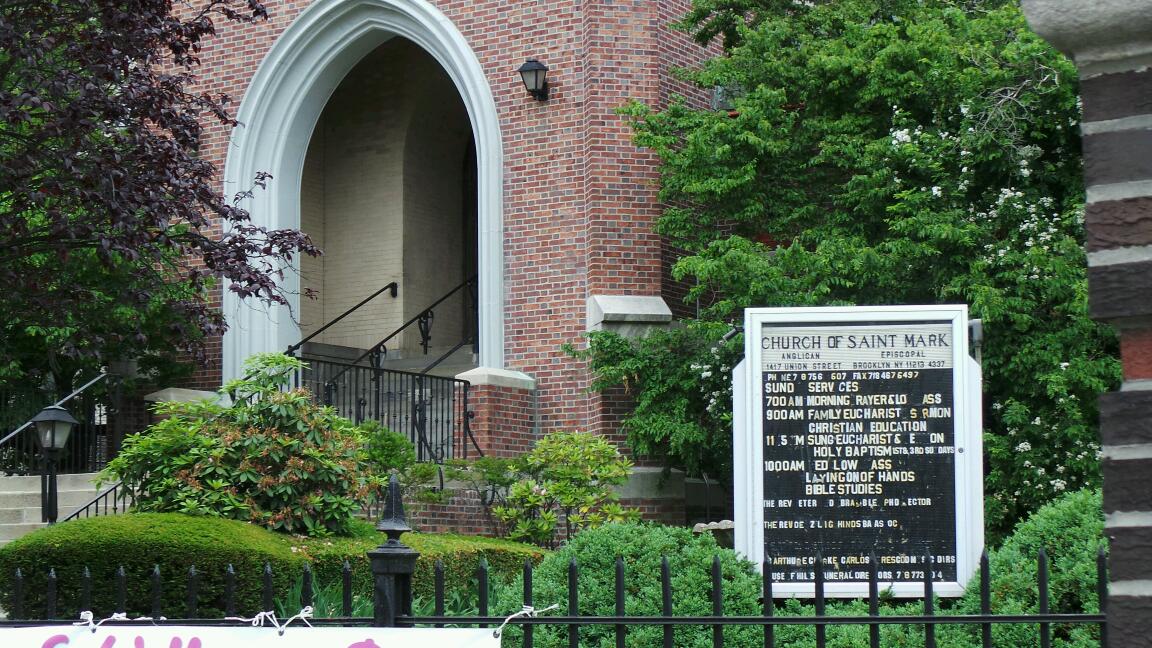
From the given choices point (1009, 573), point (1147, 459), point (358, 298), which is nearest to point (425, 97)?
point (358, 298)

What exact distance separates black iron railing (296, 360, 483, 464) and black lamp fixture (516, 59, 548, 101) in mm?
3508

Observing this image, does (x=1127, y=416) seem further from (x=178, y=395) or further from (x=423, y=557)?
(x=178, y=395)

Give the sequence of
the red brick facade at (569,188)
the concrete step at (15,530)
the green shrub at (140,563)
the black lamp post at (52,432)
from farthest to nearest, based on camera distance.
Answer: the red brick facade at (569,188) < the concrete step at (15,530) < the black lamp post at (52,432) < the green shrub at (140,563)

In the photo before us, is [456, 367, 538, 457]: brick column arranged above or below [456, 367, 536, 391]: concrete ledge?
below

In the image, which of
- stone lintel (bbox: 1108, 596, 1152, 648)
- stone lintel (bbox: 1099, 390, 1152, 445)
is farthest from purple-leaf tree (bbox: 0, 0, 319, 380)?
stone lintel (bbox: 1108, 596, 1152, 648)

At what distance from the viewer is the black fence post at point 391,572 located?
420 cm

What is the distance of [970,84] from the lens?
44.1 ft

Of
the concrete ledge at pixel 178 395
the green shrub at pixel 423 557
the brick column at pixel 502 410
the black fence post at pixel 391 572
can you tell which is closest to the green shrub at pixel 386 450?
the brick column at pixel 502 410

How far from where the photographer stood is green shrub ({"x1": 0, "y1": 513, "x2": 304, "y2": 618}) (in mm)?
8969

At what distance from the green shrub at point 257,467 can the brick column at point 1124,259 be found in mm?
7873

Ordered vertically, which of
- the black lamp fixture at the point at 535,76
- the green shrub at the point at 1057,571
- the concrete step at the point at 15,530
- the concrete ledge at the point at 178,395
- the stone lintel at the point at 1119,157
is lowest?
the concrete step at the point at 15,530

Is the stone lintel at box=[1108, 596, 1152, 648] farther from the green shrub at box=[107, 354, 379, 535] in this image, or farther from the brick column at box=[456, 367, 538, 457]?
the brick column at box=[456, 367, 538, 457]

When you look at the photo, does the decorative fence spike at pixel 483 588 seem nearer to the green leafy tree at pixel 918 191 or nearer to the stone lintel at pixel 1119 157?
the stone lintel at pixel 1119 157

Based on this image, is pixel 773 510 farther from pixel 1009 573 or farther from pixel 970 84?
pixel 970 84
